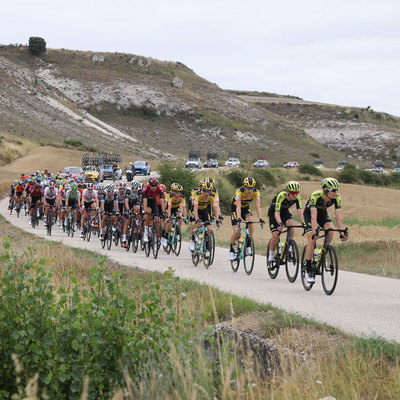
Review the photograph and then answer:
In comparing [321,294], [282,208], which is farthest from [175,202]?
[321,294]

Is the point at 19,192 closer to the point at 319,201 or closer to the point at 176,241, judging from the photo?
the point at 176,241

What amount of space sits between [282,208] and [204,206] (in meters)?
3.15

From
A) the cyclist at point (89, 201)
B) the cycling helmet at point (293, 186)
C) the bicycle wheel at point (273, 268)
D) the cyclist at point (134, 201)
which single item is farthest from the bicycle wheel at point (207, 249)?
the cyclist at point (89, 201)

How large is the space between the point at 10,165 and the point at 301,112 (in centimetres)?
12055

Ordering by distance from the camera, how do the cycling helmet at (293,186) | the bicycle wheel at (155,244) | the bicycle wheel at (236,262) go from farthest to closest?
the bicycle wheel at (155,244)
the bicycle wheel at (236,262)
the cycling helmet at (293,186)

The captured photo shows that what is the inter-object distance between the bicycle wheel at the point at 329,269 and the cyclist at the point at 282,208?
1254mm

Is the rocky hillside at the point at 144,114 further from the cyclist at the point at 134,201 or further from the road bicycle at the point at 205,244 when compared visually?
the road bicycle at the point at 205,244

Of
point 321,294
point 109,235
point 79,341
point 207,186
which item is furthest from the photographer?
point 109,235

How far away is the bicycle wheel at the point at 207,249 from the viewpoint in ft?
54.3

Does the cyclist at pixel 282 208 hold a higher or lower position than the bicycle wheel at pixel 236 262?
higher

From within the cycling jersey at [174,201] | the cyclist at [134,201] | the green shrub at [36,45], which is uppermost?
the green shrub at [36,45]

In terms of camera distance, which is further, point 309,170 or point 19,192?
point 309,170

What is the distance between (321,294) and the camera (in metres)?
12.6

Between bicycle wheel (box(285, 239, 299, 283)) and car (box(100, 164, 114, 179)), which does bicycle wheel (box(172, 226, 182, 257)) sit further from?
car (box(100, 164, 114, 179))
